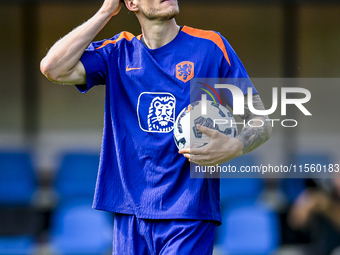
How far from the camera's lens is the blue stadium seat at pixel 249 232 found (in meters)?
4.46

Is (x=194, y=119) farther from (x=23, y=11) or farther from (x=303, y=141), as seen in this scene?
(x=23, y=11)

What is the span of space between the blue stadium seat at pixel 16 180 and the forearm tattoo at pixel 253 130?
3.42 m

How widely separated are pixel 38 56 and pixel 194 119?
3.67 m

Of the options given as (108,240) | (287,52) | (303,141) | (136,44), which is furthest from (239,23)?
(136,44)

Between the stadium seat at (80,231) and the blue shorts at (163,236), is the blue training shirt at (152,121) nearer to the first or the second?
the blue shorts at (163,236)

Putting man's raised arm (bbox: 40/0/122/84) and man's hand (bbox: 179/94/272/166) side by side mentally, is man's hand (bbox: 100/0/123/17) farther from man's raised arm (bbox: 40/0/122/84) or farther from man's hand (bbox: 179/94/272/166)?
man's hand (bbox: 179/94/272/166)

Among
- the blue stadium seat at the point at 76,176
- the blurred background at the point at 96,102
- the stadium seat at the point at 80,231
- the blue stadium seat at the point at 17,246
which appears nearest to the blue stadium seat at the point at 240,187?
the blurred background at the point at 96,102

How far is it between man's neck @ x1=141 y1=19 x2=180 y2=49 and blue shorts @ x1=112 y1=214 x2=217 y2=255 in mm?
851

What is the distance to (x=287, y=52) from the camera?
523 cm

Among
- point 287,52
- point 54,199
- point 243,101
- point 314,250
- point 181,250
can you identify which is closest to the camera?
point 181,250

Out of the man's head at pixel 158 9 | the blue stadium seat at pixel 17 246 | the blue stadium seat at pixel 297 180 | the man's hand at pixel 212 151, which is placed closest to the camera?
the man's hand at pixel 212 151

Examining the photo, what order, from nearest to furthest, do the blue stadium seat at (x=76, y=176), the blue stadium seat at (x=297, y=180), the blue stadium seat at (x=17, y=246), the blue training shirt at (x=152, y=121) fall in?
the blue training shirt at (x=152, y=121), the blue stadium seat at (x=17, y=246), the blue stadium seat at (x=297, y=180), the blue stadium seat at (x=76, y=176)

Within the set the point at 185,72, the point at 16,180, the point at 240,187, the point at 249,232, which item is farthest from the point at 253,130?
the point at 16,180

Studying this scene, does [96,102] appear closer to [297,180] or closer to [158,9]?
[297,180]
